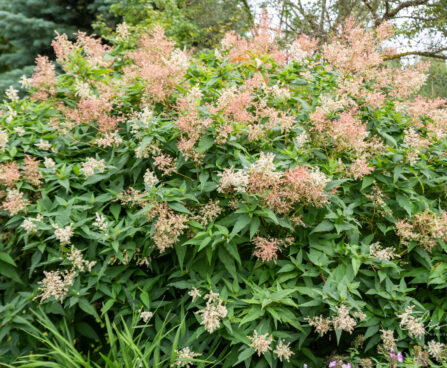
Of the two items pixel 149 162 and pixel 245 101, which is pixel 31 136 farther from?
pixel 245 101

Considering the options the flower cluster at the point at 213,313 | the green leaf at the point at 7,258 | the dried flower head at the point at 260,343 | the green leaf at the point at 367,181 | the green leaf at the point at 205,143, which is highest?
the green leaf at the point at 205,143

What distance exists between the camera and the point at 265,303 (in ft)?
7.46

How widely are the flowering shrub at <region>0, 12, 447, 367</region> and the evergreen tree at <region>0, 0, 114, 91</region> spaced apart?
881 centimetres

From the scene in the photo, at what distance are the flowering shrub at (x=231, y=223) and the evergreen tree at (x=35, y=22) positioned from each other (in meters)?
8.81

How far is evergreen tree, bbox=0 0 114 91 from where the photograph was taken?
34.6 ft

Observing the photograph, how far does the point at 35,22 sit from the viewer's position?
10.5m

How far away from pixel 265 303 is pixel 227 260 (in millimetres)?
394

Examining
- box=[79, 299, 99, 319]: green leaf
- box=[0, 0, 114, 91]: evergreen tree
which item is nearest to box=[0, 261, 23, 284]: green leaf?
box=[79, 299, 99, 319]: green leaf

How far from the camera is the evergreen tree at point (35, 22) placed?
1055cm

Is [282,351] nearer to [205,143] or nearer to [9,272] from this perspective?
[205,143]

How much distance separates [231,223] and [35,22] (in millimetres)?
10688

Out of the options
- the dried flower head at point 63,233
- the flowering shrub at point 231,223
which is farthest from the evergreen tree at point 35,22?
the dried flower head at point 63,233

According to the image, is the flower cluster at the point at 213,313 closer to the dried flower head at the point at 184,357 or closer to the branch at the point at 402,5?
the dried flower head at the point at 184,357

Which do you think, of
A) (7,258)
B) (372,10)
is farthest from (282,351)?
(372,10)
